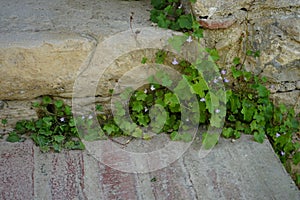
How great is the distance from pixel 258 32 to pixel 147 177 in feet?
2.81

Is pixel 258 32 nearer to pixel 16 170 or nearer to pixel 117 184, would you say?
pixel 117 184

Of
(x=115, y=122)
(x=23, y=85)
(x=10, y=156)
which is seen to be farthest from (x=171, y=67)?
(x=10, y=156)

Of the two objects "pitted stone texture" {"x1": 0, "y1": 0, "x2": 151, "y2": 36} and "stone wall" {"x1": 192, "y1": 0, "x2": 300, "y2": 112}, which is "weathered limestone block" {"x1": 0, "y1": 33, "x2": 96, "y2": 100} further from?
"stone wall" {"x1": 192, "y1": 0, "x2": 300, "y2": 112}

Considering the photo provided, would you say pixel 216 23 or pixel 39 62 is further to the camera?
pixel 216 23

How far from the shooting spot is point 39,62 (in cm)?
198

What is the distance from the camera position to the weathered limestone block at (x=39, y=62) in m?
1.94

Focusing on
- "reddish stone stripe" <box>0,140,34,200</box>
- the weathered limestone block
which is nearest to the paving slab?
"reddish stone stripe" <box>0,140,34,200</box>

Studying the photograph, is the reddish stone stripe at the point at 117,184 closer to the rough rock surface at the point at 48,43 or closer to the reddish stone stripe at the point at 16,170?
the reddish stone stripe at the point at 16,170

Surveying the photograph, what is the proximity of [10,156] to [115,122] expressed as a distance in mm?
494

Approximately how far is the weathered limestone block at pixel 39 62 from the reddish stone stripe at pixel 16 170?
235mm

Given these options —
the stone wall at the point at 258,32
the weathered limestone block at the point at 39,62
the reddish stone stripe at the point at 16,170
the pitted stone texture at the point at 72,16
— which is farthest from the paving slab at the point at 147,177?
the pitted stone texture at the point at 72,16

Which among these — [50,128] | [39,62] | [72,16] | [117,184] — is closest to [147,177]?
[117,184]

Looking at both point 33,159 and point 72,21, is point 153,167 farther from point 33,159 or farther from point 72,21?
point 72,21

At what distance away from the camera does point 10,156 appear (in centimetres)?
197
